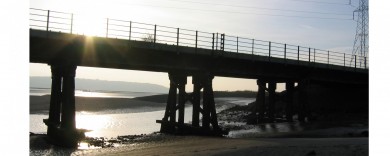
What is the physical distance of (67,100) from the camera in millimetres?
17312

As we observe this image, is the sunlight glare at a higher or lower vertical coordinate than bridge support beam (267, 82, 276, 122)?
lower

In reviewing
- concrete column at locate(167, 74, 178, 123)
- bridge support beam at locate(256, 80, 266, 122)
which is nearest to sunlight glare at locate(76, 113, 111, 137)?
concrete column at locate(167, 74, 178, 123)

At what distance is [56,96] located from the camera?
718 inches

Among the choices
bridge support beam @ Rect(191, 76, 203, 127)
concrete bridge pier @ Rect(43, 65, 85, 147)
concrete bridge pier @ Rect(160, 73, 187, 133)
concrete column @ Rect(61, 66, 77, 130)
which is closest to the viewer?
concrete bridge pier @ Rect(43, 65, 85, 147)

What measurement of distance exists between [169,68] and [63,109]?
600 centimetres

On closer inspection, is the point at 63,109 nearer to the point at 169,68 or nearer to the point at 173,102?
the point at 169,68

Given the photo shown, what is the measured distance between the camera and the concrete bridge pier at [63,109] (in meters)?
16.5

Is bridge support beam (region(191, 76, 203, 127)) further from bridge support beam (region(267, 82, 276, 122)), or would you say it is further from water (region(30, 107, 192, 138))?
bridge support beam (region(267, 82, 276, 122))

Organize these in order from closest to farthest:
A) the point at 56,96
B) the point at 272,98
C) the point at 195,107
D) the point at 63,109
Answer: the point at 63,109 → the point at 56,96 → the point at 195,107 → the point at 272,98

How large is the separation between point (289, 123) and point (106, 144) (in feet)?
47.6

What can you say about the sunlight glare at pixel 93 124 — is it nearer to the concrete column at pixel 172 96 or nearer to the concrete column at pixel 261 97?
the concrete column at pixel 172 96

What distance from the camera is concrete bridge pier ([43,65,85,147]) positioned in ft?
54.2

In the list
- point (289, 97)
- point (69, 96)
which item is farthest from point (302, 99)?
point (69, 96)
